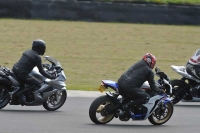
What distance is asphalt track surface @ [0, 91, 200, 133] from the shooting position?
409 inches

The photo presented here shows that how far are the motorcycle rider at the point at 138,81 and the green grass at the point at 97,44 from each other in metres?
5.85

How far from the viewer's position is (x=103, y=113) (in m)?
10.9

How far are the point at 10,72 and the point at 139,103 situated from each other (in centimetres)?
305

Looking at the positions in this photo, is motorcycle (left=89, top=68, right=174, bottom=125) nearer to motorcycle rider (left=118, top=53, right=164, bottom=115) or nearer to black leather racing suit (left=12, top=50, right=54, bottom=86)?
motorcycle rider (left=118, top=53, right=164, bottom=115)

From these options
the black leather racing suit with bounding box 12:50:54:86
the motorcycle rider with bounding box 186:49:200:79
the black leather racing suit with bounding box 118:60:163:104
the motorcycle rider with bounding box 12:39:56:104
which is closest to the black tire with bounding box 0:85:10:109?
the motorcycle rider with bounding box 12:39:56:104

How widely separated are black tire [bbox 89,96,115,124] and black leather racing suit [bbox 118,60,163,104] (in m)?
0.42

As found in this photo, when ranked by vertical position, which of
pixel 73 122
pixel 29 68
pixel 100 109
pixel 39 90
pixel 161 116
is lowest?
pixel 73 122

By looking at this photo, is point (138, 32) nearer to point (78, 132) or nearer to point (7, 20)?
point (7, 20)

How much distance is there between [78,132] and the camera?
10.1 m

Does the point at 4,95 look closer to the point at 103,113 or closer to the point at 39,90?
the point at 39,90

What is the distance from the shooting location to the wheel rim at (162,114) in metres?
11.4

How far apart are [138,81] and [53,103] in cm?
250

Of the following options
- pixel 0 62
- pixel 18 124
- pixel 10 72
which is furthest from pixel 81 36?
pixel 18 124

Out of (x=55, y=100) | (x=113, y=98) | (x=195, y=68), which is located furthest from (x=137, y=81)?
(x=195, y=68)
